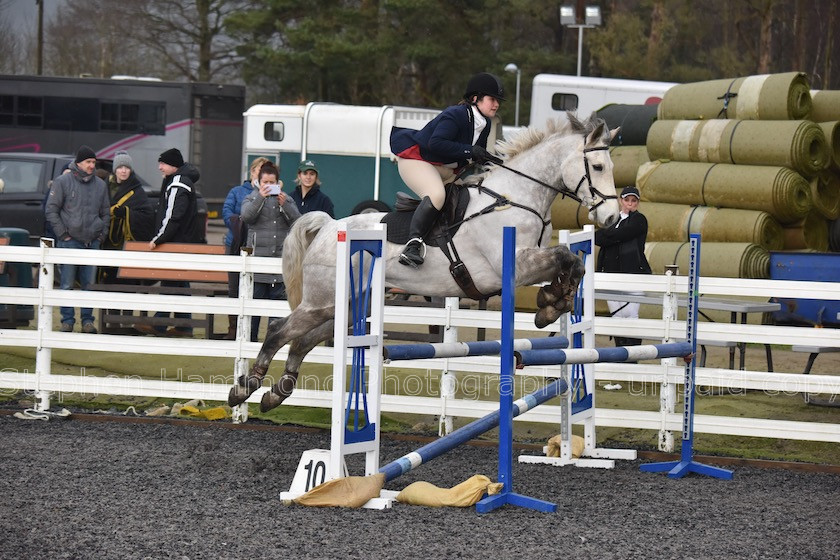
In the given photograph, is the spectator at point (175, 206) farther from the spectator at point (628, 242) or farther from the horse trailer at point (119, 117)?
the horse trailer at point (119, 117)

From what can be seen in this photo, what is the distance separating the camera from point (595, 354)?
5.63 metres

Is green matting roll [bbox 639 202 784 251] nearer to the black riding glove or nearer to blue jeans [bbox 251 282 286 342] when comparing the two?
blue jeans [bbox 251 282 286 342]

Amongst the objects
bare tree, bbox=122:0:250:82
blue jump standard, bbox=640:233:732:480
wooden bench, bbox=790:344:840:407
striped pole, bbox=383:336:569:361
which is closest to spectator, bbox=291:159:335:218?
striped pole, bbox=383:336:569:361

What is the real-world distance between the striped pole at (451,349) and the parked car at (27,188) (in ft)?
32.1

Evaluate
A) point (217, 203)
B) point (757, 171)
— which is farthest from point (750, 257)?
point (217, 203)

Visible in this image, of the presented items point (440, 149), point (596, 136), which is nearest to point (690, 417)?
point (596, 136)

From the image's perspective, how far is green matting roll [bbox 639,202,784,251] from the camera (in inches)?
465

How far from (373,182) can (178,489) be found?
14.0 meters

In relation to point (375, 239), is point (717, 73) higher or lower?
higher

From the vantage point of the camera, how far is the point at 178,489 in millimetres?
5461

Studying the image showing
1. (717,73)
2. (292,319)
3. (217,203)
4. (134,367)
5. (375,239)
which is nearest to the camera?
(375,239)

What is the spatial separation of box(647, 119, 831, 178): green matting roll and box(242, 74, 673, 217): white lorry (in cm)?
604

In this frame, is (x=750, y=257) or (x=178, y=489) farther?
(x=750, y=257)

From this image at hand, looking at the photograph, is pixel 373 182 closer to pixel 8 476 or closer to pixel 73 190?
pixel 73 190
